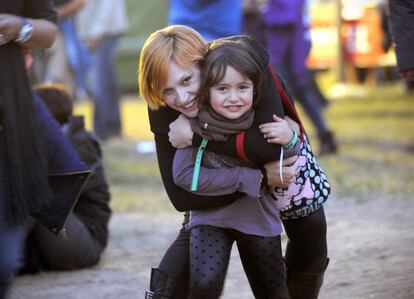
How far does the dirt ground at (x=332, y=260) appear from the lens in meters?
4.36

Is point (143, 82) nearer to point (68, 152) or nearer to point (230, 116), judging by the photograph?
point (230, 116)

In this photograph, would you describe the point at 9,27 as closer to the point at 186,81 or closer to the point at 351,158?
the point at 186,81

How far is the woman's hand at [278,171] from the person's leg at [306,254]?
252mm

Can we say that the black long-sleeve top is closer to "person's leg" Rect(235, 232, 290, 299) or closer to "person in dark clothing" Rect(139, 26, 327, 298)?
"person in dark clothing" Rect(139, 26, 327, 298)

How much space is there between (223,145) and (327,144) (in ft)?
17.4

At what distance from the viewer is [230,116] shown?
3.07 m

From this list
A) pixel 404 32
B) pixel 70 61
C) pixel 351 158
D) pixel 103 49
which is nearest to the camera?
pixel 404 32

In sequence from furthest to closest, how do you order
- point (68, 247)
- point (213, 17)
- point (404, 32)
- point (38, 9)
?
point (213, 17), point (68, 247), point (404, 32), point (38, 9)

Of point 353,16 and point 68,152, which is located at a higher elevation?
point 68,152

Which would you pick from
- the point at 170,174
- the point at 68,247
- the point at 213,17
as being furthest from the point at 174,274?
the point at 213,17

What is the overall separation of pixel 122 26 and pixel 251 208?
661cm

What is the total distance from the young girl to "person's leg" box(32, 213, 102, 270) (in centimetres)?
163

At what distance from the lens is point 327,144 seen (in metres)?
8.30

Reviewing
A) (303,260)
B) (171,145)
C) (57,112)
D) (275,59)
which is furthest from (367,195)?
(171,145)
